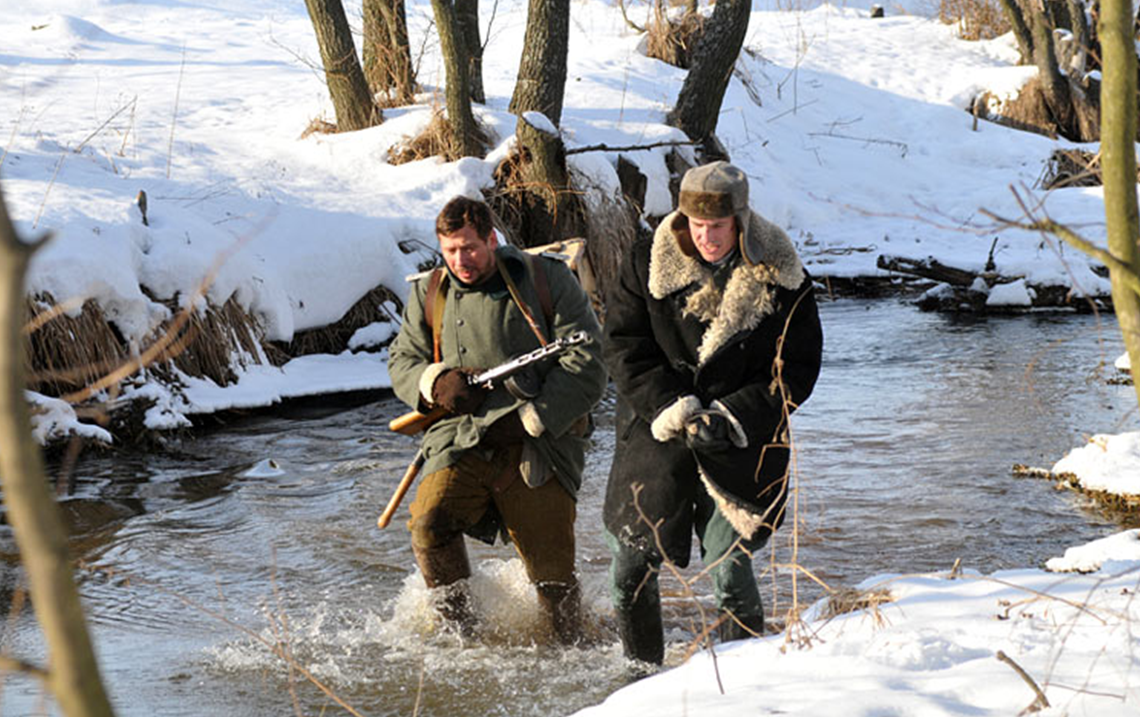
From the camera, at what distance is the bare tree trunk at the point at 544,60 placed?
12281 millimetres

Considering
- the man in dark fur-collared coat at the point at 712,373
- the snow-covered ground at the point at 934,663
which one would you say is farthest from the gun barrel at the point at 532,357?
the snow-covered ground at the point at 934,663

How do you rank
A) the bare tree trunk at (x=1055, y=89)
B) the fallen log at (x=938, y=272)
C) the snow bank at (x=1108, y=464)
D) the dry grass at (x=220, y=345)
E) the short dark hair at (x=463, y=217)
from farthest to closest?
1. the bare tree trunk at (x=1055, y=89)
2. the fallen log at (x=938, y=272)
3. the dry grass at (x=220, y=345)
4. the snow bank at (x=1108, y=464)
5. the short dark hair at (x=463, y=217)

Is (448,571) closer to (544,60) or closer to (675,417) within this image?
(675,417)

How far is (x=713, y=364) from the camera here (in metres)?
4.30

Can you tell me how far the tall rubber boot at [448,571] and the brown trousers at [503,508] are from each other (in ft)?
0.11

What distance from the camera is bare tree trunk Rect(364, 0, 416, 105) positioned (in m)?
13.7

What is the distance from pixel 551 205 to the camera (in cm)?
1175

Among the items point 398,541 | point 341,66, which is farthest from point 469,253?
point 341,66

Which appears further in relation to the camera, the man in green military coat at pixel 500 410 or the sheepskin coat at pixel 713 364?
the man in green military coat at pixel 500 410

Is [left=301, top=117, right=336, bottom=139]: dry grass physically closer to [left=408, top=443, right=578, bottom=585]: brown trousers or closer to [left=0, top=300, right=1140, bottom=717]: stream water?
[left=0, top=300, right=1140, bottom=717]: stream water

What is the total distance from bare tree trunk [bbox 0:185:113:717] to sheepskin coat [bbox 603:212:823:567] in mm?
3091

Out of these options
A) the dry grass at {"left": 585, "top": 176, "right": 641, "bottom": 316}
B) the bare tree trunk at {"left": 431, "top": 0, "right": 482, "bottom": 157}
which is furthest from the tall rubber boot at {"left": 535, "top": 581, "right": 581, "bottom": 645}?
the bare tree trunk at {"left": 431, "top": 0, "right": 482, "bottom": 157}

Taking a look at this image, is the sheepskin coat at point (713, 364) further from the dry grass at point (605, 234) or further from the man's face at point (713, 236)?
the dry grass at point (605, 234)

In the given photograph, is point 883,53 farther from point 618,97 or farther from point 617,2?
point 618,97
